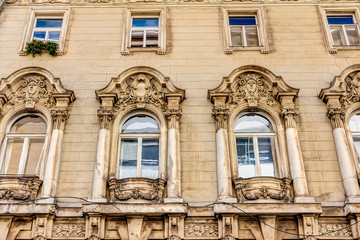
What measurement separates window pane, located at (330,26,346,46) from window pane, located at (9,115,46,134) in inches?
382

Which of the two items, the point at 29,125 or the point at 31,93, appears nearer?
the point at 29,125

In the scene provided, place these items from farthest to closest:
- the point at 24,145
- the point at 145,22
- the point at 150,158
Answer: the point at 145,22, the point at 24,145, the point at 150,158

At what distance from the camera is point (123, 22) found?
13.8 meters

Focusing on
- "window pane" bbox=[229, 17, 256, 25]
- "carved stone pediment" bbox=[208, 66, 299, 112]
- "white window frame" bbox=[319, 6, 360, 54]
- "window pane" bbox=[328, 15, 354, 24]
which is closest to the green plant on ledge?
"carved stone pediment" bbox=[208, 66, 299, 112]

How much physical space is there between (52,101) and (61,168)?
2.15 meters

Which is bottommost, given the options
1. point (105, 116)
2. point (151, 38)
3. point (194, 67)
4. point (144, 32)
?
point (105, 116)

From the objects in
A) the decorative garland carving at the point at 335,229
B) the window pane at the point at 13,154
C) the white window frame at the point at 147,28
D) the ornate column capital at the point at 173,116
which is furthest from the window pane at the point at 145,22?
the decorative garland carving at the point at 335,229

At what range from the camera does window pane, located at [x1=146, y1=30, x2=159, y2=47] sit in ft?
44.5

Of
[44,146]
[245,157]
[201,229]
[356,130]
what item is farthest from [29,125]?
[356,130]

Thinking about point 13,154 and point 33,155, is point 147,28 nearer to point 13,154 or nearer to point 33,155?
point 33,155

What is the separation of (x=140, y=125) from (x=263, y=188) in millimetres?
3946

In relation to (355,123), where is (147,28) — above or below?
above

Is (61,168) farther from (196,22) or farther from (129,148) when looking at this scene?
(196,22)

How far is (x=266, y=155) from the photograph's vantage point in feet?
37.3
